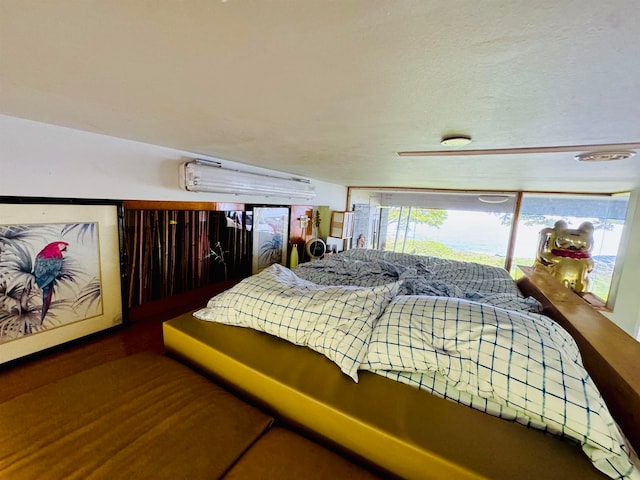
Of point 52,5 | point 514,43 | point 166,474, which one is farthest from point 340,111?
point 166,474

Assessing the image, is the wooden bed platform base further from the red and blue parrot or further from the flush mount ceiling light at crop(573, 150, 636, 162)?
the flush mount ceiling light at crop(573, 150, 636, 162)

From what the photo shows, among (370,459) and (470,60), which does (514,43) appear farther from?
(370,459)

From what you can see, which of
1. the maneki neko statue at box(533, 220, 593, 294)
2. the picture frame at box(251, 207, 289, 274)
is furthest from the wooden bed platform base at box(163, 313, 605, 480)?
the maneki neko statue at box(533, 220, 593, 294)

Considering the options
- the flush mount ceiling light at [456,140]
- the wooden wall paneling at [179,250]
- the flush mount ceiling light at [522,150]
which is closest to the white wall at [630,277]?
the flush mount ceiling light at [522,150]

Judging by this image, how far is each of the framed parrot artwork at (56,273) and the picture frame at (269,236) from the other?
1.55m

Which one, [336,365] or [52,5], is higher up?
[52,5]

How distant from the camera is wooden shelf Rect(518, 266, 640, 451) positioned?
0.84 m

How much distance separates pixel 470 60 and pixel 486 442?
1182 millimetres

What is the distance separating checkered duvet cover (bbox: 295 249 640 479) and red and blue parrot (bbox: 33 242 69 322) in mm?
2131

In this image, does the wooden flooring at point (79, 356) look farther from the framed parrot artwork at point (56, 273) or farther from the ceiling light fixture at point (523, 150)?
the ceiling light fixture at point (523, 150)

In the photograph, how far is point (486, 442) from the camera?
2.55 feet

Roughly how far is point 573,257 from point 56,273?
4.60 m

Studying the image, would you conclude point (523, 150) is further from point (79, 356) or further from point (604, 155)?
point (79, 356)

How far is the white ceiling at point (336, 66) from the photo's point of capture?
1.84 feet
